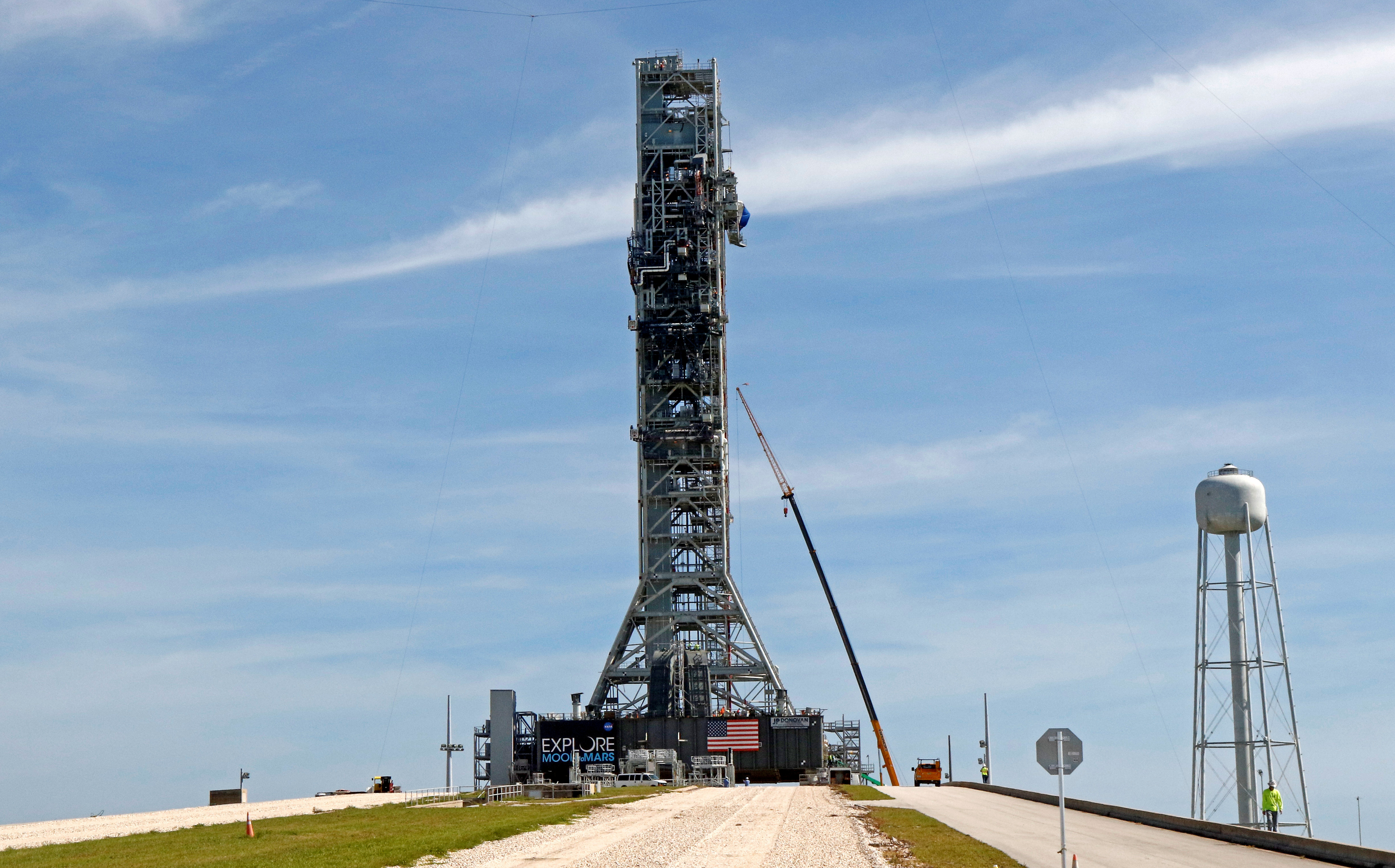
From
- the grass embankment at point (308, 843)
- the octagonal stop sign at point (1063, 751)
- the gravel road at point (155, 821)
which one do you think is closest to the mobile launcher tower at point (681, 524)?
the gravel road at point (155, 821)

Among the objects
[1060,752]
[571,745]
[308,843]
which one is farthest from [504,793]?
[1060,752]

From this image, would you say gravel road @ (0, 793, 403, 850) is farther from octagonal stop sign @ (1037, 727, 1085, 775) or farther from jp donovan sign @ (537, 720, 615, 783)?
octagonal stop sign @ (1037, 727, 1085, 775)

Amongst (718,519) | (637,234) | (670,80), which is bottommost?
(718,519)

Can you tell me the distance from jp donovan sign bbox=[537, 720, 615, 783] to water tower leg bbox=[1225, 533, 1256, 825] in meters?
39.5

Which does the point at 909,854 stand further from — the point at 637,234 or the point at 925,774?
the point at 637,234

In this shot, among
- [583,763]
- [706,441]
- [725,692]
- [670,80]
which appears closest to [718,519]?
[706,441]

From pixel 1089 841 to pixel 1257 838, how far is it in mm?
4377

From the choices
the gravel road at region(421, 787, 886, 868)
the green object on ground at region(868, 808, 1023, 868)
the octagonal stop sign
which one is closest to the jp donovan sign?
the gravel road at region(421, 787, 886, 868)

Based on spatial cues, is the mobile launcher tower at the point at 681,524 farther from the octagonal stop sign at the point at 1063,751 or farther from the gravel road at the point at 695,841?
the octagonal stop sign at the point at 1063,751

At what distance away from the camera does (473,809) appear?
57531mm

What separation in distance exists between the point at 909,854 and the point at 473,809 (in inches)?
1071

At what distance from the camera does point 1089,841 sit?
38.3 meters

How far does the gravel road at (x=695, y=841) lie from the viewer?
32.6 meters

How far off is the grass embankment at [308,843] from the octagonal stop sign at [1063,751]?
1424 cm
